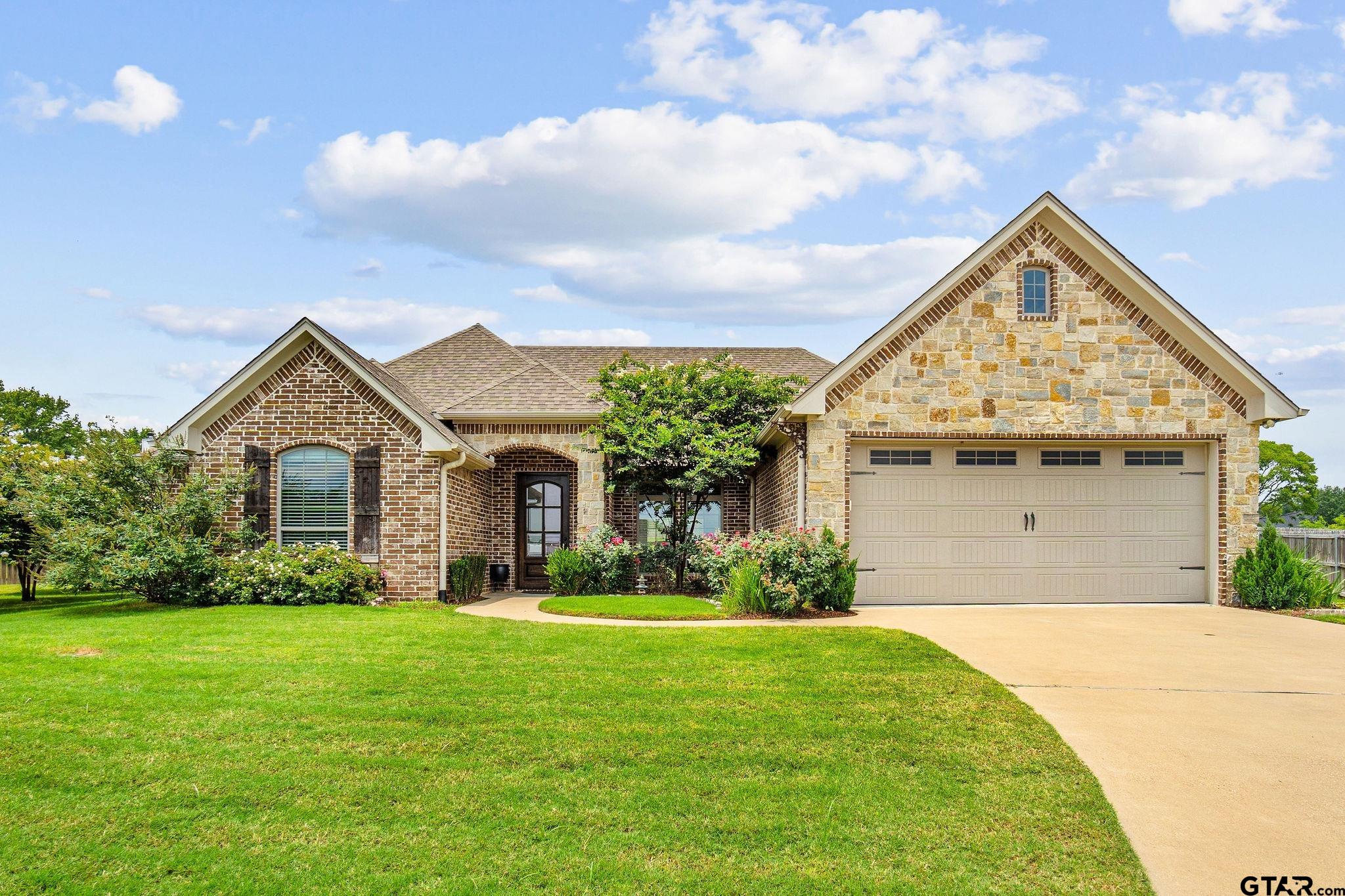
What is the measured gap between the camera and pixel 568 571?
53.5 ft

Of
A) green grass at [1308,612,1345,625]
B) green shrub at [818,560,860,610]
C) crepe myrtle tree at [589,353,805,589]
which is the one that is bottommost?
green grass at [1308,612,1345,625]

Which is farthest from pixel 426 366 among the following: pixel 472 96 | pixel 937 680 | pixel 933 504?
pixel 937 680

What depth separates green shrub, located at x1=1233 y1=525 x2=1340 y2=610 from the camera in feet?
46.8

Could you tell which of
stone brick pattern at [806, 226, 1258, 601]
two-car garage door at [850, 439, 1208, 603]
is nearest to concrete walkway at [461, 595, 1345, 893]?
two-car garage door at [850, 439, 1208, 603]

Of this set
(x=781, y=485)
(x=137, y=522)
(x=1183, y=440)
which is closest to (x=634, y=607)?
(x=781, y=485)

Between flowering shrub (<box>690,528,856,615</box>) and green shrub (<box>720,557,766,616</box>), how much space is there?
0.29 ft

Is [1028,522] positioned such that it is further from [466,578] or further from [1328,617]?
[466,578]

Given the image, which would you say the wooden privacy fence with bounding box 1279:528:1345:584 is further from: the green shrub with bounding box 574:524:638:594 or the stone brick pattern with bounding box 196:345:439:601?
the stone brick pattern with bounding box 196:345:439:601

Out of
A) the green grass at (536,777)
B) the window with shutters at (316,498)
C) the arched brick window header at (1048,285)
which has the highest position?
the arched brick window header at (1048,285)

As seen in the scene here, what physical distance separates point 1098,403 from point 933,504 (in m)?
3.04

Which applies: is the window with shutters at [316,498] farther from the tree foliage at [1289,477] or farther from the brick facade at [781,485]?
the tree foliage at [1289,477]

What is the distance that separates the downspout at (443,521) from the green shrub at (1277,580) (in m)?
12.8

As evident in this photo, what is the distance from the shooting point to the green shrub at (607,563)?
16.6 m

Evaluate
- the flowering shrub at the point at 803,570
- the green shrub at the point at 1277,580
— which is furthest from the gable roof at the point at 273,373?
the green shrub at the point at 1277,580
